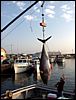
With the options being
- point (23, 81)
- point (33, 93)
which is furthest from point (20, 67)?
point (33, 93)

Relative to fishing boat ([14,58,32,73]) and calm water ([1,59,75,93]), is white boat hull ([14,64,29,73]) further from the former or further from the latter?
calm water ([1,59,75,93])

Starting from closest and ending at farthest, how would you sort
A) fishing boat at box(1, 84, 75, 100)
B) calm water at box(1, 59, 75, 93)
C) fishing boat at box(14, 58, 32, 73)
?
1. fishing boat at box(1, 84, 75, 100)
2. calm water at box(1, 59, 75, 93)
3. fishing boat at box(14, 58, 32, 73)

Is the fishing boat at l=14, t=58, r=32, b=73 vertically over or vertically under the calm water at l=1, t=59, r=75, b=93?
over

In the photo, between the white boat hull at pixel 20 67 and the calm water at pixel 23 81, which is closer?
the calm water at pixel 23 81

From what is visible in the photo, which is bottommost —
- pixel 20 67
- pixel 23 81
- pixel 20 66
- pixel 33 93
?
pixel 23 81

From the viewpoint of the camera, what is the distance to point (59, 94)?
1154cm

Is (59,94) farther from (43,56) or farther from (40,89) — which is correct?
(43,56)

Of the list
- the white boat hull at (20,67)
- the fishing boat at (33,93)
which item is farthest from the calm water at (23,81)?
the fishing boat at (33,93)

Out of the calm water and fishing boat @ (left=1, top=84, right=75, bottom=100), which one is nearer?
fishing boat @ (left=1, top=84, right=75, bottom=100)

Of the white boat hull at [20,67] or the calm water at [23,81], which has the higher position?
the white boat hull at [20,67]

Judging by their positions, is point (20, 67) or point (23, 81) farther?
point (20, 67)

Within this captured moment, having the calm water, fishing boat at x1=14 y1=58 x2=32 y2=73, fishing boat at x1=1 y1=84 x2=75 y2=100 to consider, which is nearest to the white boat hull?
fishing boat at x1=14 y1=58 x2=32 y2=73

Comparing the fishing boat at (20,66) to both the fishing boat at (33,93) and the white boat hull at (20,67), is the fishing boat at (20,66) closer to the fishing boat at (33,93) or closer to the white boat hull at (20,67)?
the white boat hull at (20,67)

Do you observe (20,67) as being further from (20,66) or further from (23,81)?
(23,81)
